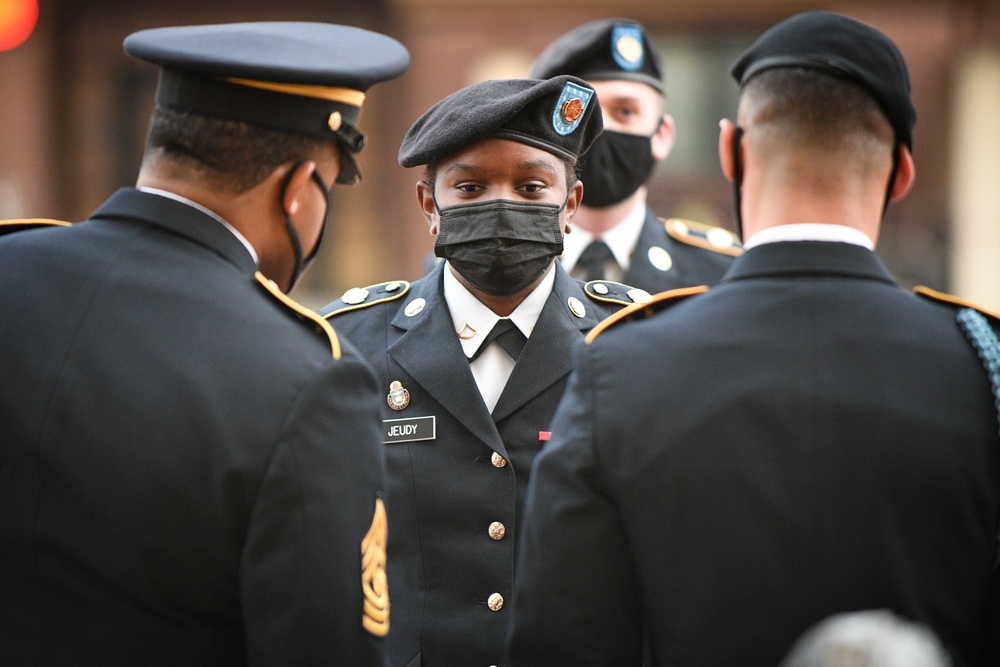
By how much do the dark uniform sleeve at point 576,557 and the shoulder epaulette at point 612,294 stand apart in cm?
127

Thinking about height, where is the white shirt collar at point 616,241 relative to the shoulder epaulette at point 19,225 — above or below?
below

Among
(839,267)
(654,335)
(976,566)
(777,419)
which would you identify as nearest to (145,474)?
(654,335)

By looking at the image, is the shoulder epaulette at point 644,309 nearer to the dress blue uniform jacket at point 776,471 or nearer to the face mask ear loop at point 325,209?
the dress blue uniform jacket at point 776,471

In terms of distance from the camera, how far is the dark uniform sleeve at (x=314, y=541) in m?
2.02

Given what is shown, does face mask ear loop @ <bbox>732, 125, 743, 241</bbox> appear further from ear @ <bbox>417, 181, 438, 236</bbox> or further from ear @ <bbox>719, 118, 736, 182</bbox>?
ear @ <bbox>417, 181, 438, 236</bbox>

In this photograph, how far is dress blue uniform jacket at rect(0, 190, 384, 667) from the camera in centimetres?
202

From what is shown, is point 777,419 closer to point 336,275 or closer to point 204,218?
point 204,218

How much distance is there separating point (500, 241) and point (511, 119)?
1.14 feet

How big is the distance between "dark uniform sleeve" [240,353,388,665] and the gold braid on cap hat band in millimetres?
534

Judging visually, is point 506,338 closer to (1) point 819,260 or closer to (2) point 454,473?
(2) point 454,473

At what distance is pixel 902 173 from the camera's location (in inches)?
85.2

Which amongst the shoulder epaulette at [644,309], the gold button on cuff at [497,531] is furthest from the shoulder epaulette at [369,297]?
the shoulder epaulette at [644,309]

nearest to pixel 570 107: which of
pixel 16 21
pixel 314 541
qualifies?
pixel 314 541

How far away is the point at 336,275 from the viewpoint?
40.7ft
